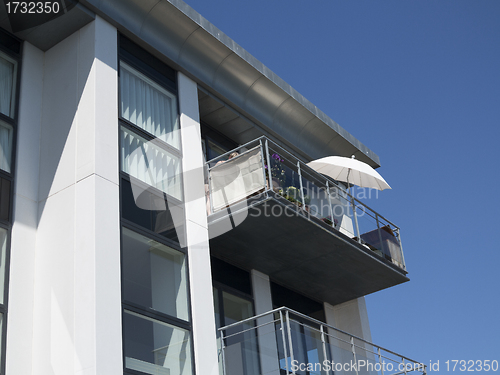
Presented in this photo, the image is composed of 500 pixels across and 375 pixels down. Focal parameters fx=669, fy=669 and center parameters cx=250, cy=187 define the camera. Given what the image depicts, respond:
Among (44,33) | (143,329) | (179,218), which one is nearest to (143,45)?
(44,33)

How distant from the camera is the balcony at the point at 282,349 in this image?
1023cm

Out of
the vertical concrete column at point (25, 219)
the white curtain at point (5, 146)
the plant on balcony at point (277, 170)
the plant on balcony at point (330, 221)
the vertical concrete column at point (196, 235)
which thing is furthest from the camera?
the plant on balcony at point (330, 221)

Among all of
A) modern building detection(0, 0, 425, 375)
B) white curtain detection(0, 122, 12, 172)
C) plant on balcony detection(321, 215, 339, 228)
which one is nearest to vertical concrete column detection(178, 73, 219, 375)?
modern building detection(0, 0, 425, 375)

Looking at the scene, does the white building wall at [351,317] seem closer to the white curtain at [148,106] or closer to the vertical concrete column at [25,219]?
the white curtain at [148,106]

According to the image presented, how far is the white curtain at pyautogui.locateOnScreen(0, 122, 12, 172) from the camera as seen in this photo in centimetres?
983

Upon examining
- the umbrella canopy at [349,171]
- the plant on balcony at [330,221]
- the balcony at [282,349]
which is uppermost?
the umbrella canopy at [349,171]

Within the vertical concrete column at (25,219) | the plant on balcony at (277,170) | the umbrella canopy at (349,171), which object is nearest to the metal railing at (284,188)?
the plant on balcony at (277,170)

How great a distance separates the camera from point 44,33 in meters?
11.0

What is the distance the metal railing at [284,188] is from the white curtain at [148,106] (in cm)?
100

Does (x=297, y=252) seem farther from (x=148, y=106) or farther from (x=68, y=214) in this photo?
(x=68, y=214)

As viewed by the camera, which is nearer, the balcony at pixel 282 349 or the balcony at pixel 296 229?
the balcony at pixel 282 349

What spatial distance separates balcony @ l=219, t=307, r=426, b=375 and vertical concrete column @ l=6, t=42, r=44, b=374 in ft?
10.4

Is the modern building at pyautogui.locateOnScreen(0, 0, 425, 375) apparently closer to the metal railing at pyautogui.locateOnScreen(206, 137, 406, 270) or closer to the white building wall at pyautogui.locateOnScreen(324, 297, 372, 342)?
the metal railing at pyautogui.locateOnScreen(206, 137, 406, 270)

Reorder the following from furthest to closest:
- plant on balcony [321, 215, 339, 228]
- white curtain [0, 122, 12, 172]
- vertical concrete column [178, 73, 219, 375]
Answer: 1. plant on balcony [321, 215, 339, 228]
2. vertical concrete column [178, 73, 219, 375]
3. white curtain [0, 122, 12, 172]
